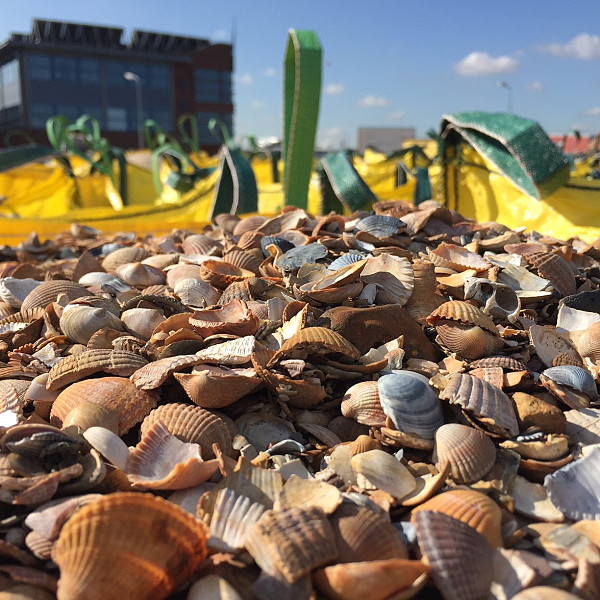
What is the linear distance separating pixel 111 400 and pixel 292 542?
0.51 m

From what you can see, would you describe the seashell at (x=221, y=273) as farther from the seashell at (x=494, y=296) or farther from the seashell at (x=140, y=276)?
the seashell at (x=494, y=296)

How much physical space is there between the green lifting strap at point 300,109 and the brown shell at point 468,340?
2381mm

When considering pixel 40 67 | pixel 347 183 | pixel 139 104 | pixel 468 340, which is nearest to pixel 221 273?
pixel 468 340

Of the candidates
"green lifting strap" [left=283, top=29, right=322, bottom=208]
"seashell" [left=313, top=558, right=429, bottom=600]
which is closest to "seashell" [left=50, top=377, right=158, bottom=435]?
"seashell" [left=313, top=558, right=429, bottom=600]

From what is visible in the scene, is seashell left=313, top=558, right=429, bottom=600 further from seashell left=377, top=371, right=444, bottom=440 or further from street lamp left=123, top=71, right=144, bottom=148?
street lamp left=123, top=71, right=144, bottom=148

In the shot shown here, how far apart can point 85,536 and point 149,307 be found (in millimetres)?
806

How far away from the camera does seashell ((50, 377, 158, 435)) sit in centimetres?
109

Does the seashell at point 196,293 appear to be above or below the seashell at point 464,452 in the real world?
above

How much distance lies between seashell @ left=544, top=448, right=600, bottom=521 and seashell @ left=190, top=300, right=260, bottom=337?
2.28ft

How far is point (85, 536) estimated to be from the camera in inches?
29.6

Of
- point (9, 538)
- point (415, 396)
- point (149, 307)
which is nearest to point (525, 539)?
point (415, 396)

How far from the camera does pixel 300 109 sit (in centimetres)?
340

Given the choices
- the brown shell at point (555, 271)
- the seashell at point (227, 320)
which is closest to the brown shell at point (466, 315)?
the brown shell at point (555, 271)

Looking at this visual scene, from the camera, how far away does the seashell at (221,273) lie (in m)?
1.61
